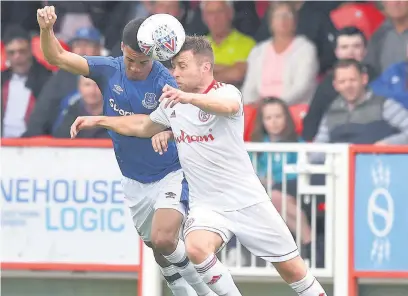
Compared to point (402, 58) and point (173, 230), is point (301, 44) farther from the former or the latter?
point (173, 230)

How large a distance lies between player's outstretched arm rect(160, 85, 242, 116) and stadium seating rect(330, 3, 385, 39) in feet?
14.2

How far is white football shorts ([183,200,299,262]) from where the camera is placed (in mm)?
8289

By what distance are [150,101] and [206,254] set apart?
1.29 meters

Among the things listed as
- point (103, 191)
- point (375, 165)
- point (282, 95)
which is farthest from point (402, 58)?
point (103, 191)

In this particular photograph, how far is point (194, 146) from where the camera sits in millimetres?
8312

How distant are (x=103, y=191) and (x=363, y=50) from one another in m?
3.16

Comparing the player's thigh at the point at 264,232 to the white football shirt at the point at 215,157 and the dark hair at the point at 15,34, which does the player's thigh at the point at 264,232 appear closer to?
the white football shirt at the point at 215,157

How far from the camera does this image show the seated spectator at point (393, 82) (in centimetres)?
1155

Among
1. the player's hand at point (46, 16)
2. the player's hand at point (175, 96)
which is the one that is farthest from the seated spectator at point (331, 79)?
the player's hand at point (175, 96)

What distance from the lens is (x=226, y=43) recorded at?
12.6 meters

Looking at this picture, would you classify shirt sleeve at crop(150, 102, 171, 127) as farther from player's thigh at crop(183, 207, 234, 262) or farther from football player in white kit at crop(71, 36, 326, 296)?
player's thigh at crop(183, 207, 234, 262)

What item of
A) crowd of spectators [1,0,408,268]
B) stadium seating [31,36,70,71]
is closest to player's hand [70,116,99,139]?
crowd of spectators [1,0,408,268]

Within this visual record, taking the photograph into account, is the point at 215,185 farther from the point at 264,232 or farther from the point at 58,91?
the point at 58,91

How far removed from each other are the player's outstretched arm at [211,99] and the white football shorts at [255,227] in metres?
0.71
